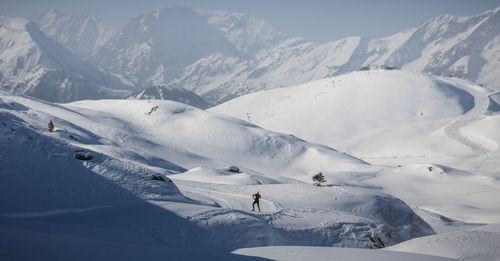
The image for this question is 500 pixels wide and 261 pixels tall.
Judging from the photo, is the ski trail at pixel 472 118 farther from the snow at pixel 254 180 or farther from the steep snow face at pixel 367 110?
the steep snow face at pixel 367 110

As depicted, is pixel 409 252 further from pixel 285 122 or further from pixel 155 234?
pixel 285 122

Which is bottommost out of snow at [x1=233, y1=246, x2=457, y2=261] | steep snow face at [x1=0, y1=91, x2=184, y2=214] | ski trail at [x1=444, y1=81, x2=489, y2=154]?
snow at [x1=233, y1=246, x2=457, y2=261]

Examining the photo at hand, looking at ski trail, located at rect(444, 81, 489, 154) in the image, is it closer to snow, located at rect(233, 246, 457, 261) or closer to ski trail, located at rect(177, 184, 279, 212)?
ski trail, located at rect(177, 184, 279, 212)

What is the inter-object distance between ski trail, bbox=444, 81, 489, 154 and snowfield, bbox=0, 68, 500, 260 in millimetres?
528

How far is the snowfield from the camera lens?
1431cm

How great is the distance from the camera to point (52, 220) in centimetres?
1538

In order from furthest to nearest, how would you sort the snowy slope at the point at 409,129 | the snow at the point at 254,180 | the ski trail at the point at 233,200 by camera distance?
the snowy slope at the point at 409,129 → the ski trail at the point at 233,200 → the snow at the point at 254,180

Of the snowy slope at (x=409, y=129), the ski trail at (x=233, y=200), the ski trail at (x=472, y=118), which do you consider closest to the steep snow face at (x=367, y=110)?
the snowy slope at (x=409, y=129)

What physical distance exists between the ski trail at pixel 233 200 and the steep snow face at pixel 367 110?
225 ft

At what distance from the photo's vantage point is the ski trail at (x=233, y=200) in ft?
82.7

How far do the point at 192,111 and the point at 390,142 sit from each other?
51.7m

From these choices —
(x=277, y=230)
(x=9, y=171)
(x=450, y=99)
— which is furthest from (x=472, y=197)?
(x=450, y=99)

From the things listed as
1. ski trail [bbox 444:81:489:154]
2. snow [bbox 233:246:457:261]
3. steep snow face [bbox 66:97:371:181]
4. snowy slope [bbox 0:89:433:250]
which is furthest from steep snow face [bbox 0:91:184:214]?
ski trail [bbox 444:81:489:154]

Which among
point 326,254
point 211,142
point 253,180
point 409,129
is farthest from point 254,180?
point 409,129
